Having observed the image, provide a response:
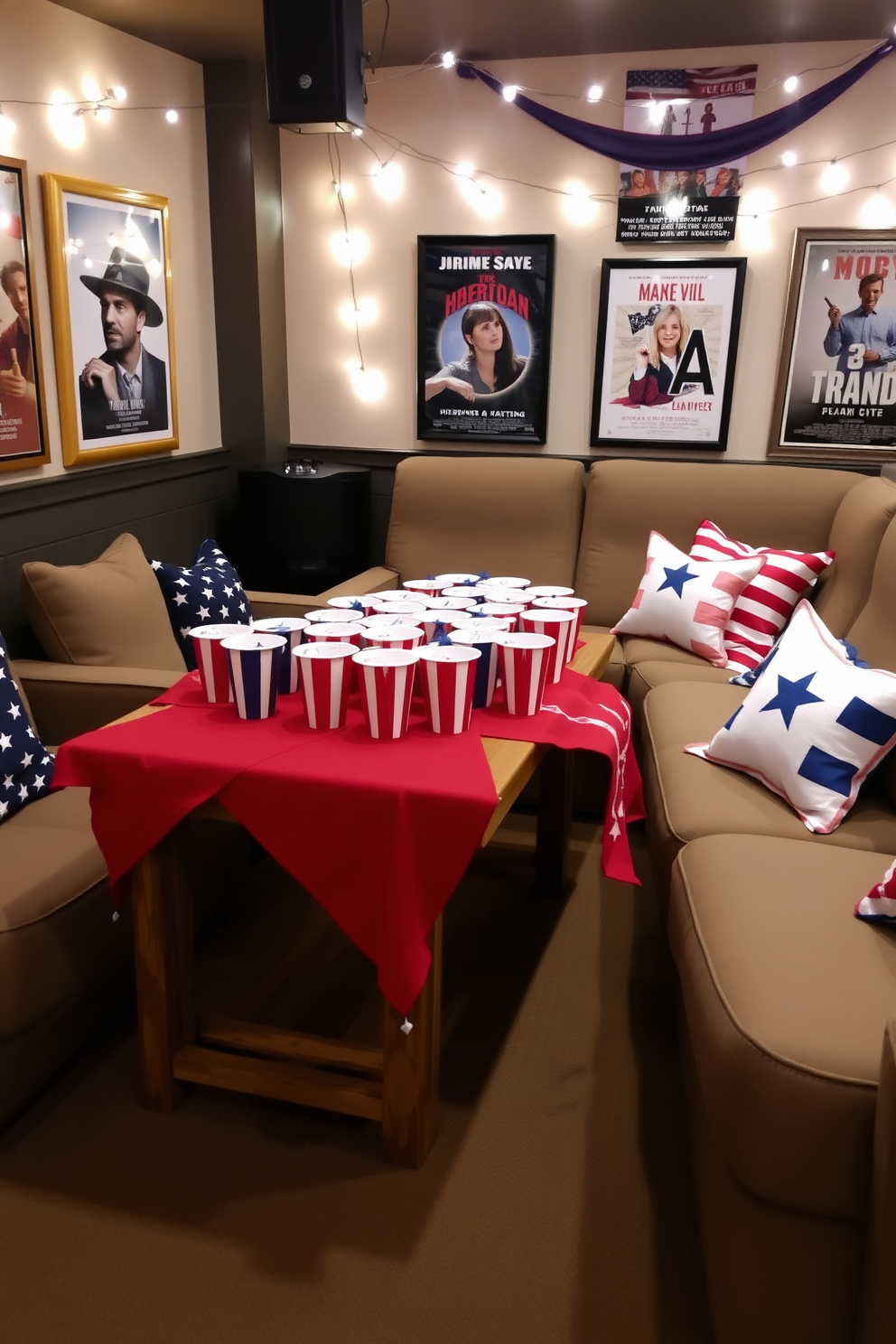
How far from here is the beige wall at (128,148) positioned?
2.79m

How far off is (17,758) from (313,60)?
5.87 feet

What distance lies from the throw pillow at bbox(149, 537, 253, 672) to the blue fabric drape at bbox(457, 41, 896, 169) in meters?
2.02

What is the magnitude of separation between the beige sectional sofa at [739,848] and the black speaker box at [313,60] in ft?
3.98

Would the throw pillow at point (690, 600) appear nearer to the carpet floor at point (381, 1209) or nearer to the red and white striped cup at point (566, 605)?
the red and white striped cup at point (566, 605)

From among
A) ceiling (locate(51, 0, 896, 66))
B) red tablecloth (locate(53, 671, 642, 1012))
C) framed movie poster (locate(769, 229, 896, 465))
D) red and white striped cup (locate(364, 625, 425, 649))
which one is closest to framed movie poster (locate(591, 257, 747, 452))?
framed movie poster (locate(769, 229, 896, 465))

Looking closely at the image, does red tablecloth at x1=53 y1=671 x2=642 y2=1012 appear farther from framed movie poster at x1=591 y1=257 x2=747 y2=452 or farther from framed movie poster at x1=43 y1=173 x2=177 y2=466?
framed movie poster at x1=591 y1=257 x2=747 y2=452

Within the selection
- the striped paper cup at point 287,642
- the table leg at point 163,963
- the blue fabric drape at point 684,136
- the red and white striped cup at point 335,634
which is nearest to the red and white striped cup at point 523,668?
the red and white striped cup at point 335,634

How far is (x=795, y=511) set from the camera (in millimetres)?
3361

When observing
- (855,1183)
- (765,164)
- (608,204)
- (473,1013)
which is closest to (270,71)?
(608,204)

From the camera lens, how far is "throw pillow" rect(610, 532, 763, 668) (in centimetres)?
314

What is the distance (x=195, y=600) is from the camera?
2.88 metres

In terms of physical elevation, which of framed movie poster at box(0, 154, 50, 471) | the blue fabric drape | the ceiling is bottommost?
framed movie poster at box(0, 154, 50, 471)

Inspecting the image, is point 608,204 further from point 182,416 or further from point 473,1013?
point 473,1013

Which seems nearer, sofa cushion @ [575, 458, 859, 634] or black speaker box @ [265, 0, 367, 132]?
black speaker box @ [265, 0, 367, 132]
